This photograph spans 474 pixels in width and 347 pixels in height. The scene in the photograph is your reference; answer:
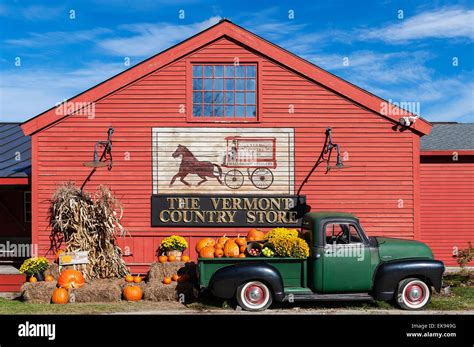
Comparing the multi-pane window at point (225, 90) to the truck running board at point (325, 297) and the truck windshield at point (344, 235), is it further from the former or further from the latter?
the truck running board at point (325, 297)

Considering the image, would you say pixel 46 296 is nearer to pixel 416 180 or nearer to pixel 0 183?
pixel 0 183

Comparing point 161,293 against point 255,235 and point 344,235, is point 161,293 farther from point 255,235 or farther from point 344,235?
point 344,235

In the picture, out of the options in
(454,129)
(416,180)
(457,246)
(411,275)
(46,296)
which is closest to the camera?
(411,275)

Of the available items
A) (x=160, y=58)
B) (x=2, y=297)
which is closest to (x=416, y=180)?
(x=160, y=58)

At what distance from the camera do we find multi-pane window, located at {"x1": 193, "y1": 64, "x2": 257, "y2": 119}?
14117 mm

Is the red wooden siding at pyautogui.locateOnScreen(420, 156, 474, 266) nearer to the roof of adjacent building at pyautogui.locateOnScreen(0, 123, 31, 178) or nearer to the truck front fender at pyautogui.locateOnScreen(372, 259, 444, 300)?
the truck front fender at pyautogui.locateOnScreen(372, 259, 444, 300)

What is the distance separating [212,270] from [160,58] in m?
6.56

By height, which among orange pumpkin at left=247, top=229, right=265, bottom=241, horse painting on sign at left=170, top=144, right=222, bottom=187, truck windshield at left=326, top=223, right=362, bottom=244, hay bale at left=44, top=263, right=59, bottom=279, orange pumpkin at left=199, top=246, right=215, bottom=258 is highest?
horse painting on sign at left=170, top=144, right=222, bottom=187

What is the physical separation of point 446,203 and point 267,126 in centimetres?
663

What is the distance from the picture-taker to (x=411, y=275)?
10383mm

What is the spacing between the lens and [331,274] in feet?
33.5

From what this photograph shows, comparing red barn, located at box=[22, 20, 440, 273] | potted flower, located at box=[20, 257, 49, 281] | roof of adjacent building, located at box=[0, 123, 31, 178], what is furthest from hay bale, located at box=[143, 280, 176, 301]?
roof of adjacent building, located at box=[0, 123, 31, 178]

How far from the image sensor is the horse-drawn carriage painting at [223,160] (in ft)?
45.8

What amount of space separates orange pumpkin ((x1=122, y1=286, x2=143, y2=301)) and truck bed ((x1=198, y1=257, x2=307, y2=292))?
2051 millimetres
